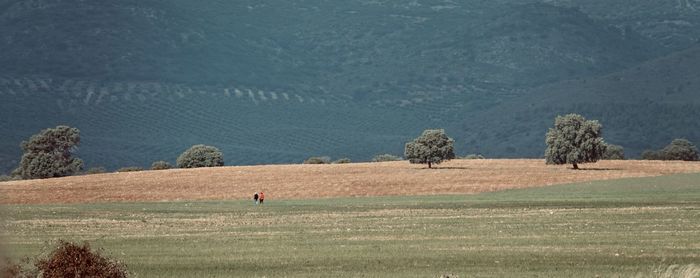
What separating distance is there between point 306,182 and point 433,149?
61.4 ft

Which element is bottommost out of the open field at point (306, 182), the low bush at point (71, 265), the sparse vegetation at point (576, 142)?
the low bush at point (71, 265)

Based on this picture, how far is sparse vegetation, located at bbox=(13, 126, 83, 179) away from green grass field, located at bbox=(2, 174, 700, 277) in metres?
60.8

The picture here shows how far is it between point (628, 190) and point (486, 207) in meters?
18.3

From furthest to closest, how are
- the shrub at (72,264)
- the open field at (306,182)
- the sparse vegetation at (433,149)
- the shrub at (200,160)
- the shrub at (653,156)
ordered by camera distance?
the shrub at (653,156) → the shrub at (200,160) → the sparse vegetation at (433,149) → the open field at (306,182) → the shrub at (72,264)

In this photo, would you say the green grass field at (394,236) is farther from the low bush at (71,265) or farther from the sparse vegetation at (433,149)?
the sparse vegetation at (433,149)

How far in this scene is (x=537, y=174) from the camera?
96.8m

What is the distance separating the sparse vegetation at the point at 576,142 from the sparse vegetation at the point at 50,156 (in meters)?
54.9

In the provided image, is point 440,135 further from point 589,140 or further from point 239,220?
point 239,220

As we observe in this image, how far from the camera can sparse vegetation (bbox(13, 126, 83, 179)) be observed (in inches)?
5074

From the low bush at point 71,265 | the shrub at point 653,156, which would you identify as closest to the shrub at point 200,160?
the shrub at point 653,156

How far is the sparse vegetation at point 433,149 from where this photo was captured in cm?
10862

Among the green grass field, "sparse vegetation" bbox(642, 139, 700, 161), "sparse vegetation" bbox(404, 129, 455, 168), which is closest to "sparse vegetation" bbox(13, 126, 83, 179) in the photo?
"sparse vegetation" bbox(404, 129, 455, 168)

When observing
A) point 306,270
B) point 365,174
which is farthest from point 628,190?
point 306,270

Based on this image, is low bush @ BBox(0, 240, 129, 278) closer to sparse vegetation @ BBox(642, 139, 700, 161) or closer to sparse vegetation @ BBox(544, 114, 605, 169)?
sparse vegetation @ BBox(544, 114, 605, 169)
